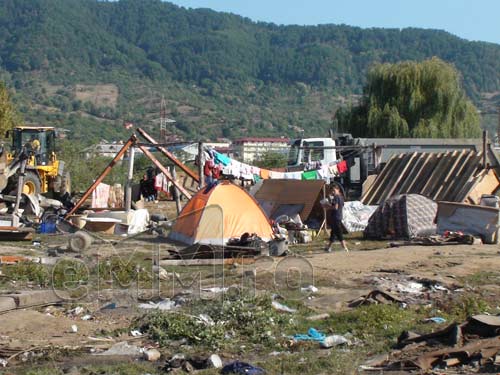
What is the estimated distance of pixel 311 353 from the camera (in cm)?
920

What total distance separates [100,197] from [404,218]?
11.7 meters

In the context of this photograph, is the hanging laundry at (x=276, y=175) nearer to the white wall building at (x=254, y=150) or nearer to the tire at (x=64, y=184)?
the white wall building at (x=254, y=150)

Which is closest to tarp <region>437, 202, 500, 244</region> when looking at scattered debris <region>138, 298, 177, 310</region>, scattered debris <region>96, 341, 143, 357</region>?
scattered debris <region>138, 298, 177, 310</region>

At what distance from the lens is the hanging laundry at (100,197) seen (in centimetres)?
2802

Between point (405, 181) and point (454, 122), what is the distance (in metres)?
25.9

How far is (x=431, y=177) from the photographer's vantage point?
77.2 feet

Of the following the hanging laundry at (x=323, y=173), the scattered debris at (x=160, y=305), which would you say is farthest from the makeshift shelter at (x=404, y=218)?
the scattered debris at (x=160, y=305)

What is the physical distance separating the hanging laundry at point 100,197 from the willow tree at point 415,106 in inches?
881

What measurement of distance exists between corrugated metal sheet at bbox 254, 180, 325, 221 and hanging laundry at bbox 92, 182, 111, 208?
566 cm

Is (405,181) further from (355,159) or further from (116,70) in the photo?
(116,70)

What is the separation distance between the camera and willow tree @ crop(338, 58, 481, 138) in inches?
1903

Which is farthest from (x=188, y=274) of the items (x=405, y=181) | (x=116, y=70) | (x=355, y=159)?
(x=116, y=70)

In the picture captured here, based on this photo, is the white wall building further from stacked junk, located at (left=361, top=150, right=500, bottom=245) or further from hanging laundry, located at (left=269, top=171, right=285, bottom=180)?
stacked junk, located at (left=361, top=150, right=500, bottom=245)

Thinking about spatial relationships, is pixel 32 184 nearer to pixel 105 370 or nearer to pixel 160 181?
pixel 160 181
